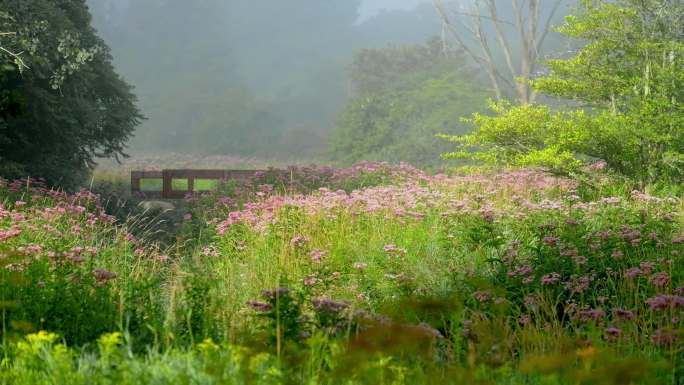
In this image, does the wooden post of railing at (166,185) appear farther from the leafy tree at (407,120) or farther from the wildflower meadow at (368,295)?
the leafy tree at (407,120)

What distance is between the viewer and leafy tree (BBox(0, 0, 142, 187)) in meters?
11.5

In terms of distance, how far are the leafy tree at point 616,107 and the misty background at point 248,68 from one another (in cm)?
1986

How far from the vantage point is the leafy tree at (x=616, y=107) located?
430 inches

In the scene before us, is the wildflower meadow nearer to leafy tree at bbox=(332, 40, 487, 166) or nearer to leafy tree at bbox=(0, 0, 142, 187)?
leafy tree at bbox=(0, 0, 142, 187)

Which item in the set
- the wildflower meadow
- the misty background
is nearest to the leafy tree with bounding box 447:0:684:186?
the wildflower meadow

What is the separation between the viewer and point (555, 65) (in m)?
11.9

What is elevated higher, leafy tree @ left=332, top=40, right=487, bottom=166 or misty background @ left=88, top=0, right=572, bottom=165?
misty background @ left=88, top=0, right=572, bottom=165

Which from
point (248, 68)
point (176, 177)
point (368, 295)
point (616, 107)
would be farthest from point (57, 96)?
point (248, 68)

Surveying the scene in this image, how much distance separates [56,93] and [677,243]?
11.5m

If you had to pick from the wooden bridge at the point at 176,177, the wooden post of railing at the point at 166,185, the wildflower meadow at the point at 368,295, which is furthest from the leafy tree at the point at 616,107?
the wooden post of railing at the point at 166,185

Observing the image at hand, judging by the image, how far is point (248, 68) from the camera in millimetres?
57125

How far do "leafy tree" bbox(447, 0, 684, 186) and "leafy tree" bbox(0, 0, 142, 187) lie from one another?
705 centimetres

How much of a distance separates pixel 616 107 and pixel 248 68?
47.3m

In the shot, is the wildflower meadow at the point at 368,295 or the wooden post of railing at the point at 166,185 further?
the wooden post of railing at the point at 166,185
